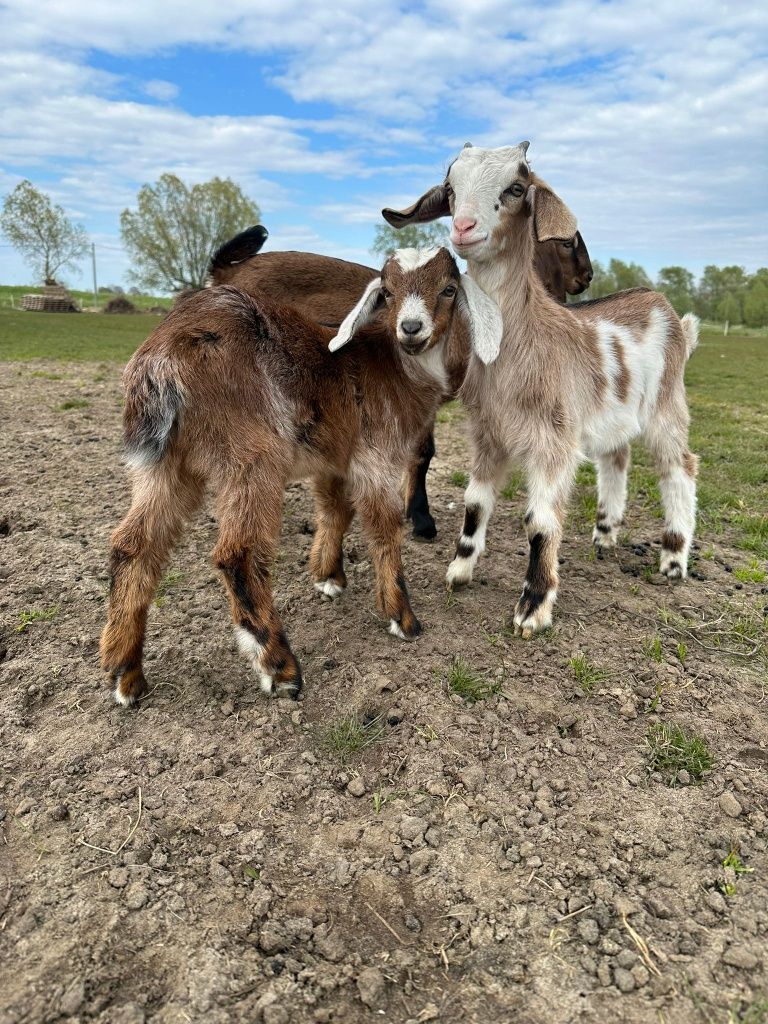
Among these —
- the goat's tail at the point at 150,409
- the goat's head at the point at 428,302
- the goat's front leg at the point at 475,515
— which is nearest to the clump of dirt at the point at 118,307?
the goat's front leg at the point at 475,515

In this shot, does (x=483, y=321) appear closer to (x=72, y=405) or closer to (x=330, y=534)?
(x=330, y=534)

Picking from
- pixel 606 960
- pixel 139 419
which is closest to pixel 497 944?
pixel 606 960

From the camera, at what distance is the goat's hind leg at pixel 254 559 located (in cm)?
296

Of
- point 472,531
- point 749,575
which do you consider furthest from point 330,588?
point 749,575

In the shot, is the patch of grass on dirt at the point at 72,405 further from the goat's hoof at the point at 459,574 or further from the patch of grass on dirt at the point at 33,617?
the goat's hoof at the point at 459,574

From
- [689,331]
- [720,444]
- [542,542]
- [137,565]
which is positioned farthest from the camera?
[720,444]

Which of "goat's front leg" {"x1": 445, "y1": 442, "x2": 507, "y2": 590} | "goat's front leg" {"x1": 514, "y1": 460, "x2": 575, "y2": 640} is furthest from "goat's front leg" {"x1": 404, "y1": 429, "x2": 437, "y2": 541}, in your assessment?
"goat's front leg" {"x1": 514, "y1": 460, "x2": 575, "y2": 640}

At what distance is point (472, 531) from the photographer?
4.15 m

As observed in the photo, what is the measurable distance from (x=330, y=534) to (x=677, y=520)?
2.15 meters

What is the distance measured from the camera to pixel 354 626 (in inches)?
149

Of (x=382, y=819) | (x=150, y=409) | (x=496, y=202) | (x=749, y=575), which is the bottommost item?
(x=382, y=819)

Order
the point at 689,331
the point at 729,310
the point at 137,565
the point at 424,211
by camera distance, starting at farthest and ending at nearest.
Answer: the point at 729,310 → the point at 689,331 → the point at 424,211 → the point at 137,565

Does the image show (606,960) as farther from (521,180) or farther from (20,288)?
(20,288)

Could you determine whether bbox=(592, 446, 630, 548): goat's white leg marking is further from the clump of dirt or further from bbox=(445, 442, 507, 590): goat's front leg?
the clump of dirt
